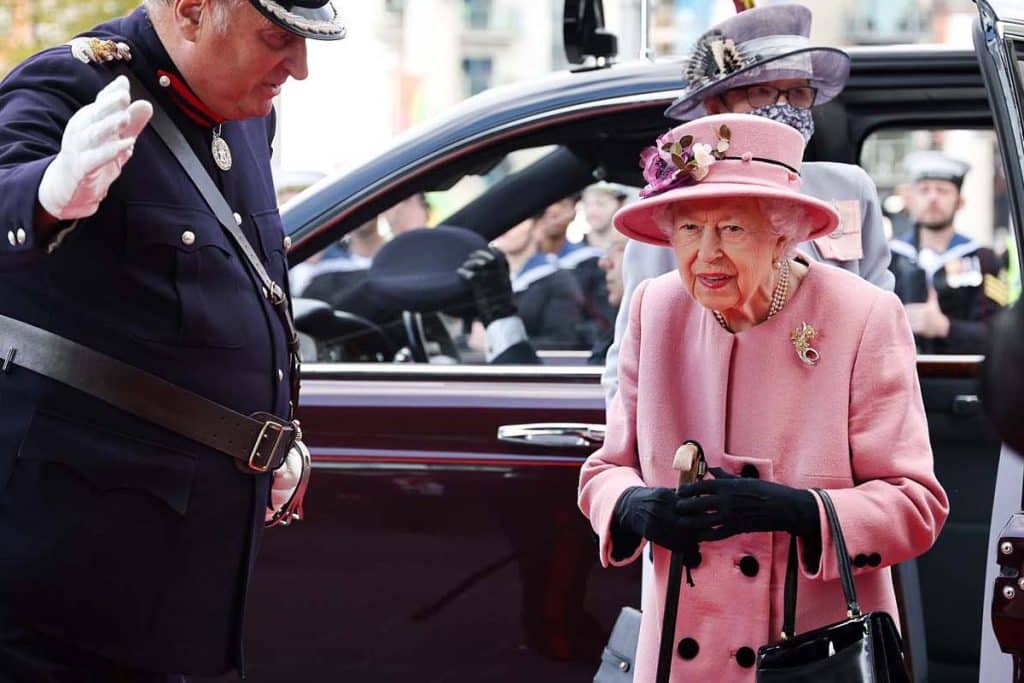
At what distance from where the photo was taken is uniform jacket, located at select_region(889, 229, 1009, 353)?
6.00 metres

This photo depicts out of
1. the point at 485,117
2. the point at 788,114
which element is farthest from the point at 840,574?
the point at 485,117

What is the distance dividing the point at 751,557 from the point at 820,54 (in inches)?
54.6

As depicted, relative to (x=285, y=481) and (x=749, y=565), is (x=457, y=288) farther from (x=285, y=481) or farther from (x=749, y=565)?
(x=749, y=565)

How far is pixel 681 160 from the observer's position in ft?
8.52

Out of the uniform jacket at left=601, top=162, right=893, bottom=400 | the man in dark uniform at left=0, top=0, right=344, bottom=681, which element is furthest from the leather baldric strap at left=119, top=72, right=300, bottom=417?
the uniform jacket at left=601, top=162, right=893, bottom=400

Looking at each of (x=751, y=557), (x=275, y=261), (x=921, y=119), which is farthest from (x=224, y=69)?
(x=921, y=119)

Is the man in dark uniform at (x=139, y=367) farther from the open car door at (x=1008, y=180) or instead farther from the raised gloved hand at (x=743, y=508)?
the open car door at (x=1008, y=180)

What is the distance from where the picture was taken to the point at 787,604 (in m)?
2.49

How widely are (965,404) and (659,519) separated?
5.33 feet

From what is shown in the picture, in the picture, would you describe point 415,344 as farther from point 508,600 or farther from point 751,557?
point 751,557

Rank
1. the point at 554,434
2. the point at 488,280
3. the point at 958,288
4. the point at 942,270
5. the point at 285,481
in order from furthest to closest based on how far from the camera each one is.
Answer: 1. the point at 942,270
2. the point at 958,288
3. the point at 488,280
4. the point at 554,434
5. the point at 285,481

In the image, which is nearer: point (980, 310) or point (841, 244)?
point (841, 244)

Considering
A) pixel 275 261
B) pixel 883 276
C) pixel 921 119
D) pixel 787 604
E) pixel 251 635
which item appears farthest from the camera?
pixel 921 119

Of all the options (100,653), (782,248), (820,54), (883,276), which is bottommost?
(100,653)
